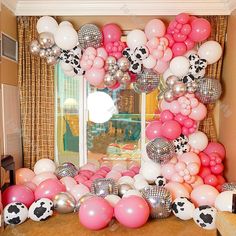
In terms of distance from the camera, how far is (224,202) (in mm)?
2367

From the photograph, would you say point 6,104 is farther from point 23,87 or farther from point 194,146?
point 194,146

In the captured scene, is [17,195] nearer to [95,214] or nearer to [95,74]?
[95,214]

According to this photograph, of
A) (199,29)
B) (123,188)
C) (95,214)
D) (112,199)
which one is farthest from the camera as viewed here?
(199,29)

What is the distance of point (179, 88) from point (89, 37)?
1.10m

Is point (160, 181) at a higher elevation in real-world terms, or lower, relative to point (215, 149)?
lower

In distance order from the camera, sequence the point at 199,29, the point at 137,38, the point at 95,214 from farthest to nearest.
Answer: the point at 137,38, the point at 199,29, the point at 95,214

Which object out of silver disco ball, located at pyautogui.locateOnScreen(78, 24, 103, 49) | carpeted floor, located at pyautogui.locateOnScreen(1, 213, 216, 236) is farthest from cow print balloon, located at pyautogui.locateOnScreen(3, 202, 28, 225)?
silver disco ball, located at pyautogui.locateOnScreen(78, 24, 103, 49)

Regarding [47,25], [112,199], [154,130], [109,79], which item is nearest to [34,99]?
[47,25]

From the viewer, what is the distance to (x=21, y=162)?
3461 mm

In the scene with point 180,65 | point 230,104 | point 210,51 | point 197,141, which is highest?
point 210,51

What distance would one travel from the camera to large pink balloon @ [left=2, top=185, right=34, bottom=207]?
252 cm

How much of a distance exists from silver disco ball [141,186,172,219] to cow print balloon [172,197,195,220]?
6 cm

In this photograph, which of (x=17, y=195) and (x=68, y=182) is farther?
(x=68, y=182)

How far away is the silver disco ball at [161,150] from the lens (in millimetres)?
2848
